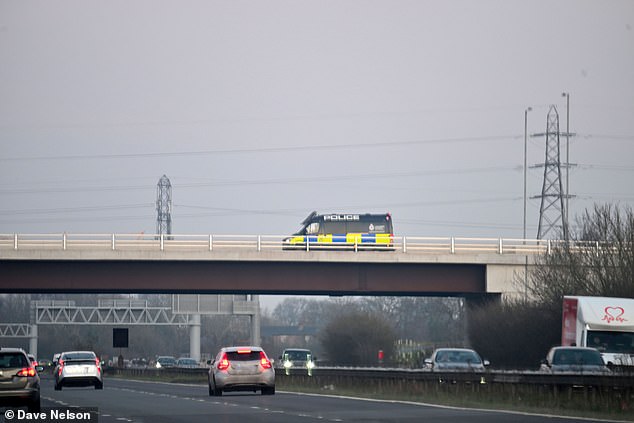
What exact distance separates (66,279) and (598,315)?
99.9 ft

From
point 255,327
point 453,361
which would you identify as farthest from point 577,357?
point 255,327

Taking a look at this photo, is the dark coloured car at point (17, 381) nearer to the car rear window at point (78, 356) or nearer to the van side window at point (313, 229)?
the car rear window at point (78, 356)

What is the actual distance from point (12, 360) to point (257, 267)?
3888 centimetres

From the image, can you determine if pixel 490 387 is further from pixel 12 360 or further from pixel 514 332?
pixel 514 332

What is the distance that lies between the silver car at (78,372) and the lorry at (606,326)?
17673 millimetres

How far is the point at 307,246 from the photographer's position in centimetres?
6638

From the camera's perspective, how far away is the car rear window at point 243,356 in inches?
1465

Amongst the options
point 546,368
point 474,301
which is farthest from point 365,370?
point 474,301

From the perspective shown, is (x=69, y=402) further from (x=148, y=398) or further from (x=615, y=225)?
(x=615, y=225)

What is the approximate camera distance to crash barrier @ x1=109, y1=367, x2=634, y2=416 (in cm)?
2828

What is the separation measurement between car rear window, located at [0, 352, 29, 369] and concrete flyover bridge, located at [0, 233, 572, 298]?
3684cm

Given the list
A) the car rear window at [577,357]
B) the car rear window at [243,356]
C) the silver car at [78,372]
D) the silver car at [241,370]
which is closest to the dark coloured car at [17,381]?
the silver car at [241,370]

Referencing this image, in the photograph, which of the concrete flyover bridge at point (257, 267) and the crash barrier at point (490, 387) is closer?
the crash barrier at point (490, 387)

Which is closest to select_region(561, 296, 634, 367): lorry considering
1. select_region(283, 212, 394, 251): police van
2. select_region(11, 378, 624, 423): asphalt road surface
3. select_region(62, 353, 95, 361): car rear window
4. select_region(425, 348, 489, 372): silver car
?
select_region(425, 348, 489, 372): silver car
